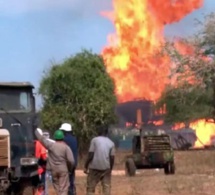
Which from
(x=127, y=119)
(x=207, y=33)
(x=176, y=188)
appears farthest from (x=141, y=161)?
(x=127, y=119)

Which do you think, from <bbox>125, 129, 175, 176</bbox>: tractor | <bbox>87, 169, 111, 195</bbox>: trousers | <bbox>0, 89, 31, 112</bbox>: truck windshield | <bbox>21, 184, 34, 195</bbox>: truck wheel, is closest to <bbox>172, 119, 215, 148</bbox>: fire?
<bbox>125, 129, 175, 176</bbox>: tractor

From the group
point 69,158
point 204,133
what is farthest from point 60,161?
point 204,133

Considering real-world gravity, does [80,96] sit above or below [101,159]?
above

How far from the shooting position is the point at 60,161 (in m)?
14.9

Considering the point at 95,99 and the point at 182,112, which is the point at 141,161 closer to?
the point at 95,99

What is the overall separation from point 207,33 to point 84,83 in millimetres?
8965

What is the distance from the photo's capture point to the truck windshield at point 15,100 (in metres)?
17.7

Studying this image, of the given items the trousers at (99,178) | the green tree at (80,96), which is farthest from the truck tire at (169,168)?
the trousers at (99,178)

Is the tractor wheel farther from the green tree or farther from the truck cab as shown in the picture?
the truck cab

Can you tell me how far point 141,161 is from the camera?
32.1 m

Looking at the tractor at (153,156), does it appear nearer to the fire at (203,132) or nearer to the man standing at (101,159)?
the man standing at (101,159)

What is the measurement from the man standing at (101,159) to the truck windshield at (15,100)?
7.96 feet

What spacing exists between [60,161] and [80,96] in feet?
97.9

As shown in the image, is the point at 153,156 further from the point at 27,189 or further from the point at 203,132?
the point at 203,132
